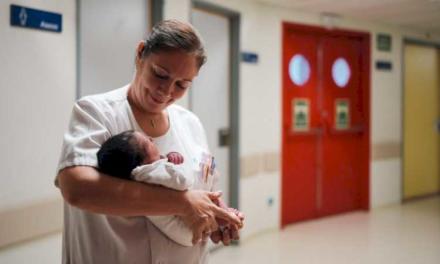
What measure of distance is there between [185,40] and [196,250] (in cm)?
62

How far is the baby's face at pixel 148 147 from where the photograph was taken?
1.17 meters

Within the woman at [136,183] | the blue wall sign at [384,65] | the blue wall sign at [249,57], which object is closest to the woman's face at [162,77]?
the woman at [136,183]

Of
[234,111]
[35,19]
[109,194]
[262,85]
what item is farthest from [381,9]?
[109,194]

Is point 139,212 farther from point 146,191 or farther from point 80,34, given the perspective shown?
point 80,34

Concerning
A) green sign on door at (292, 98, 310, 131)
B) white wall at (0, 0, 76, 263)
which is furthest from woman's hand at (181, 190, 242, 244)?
green sign on door at (292, 98, 310, 131)

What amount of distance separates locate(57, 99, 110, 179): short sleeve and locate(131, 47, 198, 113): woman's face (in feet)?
0.46

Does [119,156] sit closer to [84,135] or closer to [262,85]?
[84,135]

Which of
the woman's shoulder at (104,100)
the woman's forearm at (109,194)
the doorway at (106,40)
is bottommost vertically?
the woman's forearm at (109,194)

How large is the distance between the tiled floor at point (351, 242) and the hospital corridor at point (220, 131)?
0.03m

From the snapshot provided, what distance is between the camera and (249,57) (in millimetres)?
4719

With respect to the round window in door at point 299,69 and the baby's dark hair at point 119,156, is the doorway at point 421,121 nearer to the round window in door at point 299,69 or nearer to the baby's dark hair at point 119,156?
the round window in door at point 299,69

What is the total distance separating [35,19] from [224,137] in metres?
2.40

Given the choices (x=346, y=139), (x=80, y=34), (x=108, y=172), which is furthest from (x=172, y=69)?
(x=346, y=139)

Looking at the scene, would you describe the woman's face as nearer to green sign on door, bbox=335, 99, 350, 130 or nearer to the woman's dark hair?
the woman's dark hair
